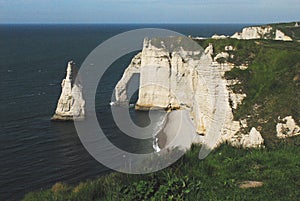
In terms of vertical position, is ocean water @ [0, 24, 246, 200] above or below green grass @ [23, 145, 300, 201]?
below

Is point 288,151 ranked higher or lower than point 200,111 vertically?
higher

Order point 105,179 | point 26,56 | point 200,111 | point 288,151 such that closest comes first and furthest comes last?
point 105,179
point 288,151
point 200,111
point 26,56

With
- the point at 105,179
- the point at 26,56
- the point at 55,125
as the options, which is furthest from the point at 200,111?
the point at 26,56

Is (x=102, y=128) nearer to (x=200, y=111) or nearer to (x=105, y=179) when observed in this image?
(x=200, y=111)

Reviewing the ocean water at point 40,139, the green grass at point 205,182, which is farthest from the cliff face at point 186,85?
the green grass at point 205,182

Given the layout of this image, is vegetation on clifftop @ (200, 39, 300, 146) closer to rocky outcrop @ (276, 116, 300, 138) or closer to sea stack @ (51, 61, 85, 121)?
rocky outcrop @ (276, 116, 300, 138)

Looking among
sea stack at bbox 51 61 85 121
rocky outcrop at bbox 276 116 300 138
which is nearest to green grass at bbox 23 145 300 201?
rocky outcrop at bbox 276 116 300 138

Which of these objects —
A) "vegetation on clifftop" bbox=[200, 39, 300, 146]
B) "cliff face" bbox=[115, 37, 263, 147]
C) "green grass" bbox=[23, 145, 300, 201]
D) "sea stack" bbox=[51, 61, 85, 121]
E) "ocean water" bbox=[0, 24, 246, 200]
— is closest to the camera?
"green grass" bbox=[23, 145, 300, 201]
